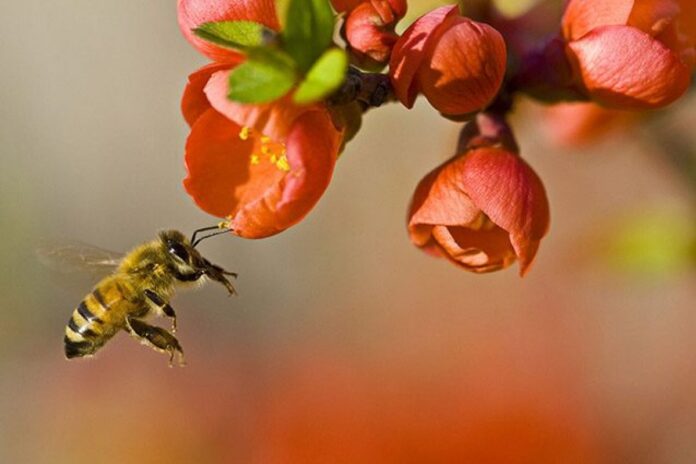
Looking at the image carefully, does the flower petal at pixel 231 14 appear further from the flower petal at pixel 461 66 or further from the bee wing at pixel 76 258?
the bee wing at pixel 76 258

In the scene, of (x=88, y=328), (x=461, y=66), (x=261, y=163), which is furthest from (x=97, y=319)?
(x=461, y=66)

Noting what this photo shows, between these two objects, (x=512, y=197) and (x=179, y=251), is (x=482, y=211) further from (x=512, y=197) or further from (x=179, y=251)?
(x=179, y=251)

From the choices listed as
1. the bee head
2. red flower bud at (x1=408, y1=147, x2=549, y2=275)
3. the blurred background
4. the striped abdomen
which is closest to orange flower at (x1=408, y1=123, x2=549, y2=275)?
red flower bud at (x1=408, y1=147, x2=549, y2=275)

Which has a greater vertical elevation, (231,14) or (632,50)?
(231,14)

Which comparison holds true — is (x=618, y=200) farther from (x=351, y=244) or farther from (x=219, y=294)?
(x=219, y=294)

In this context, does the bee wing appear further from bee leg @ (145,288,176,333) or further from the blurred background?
the blurred background

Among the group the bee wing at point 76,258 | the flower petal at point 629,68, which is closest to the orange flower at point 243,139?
the flower petal at point 629,68
